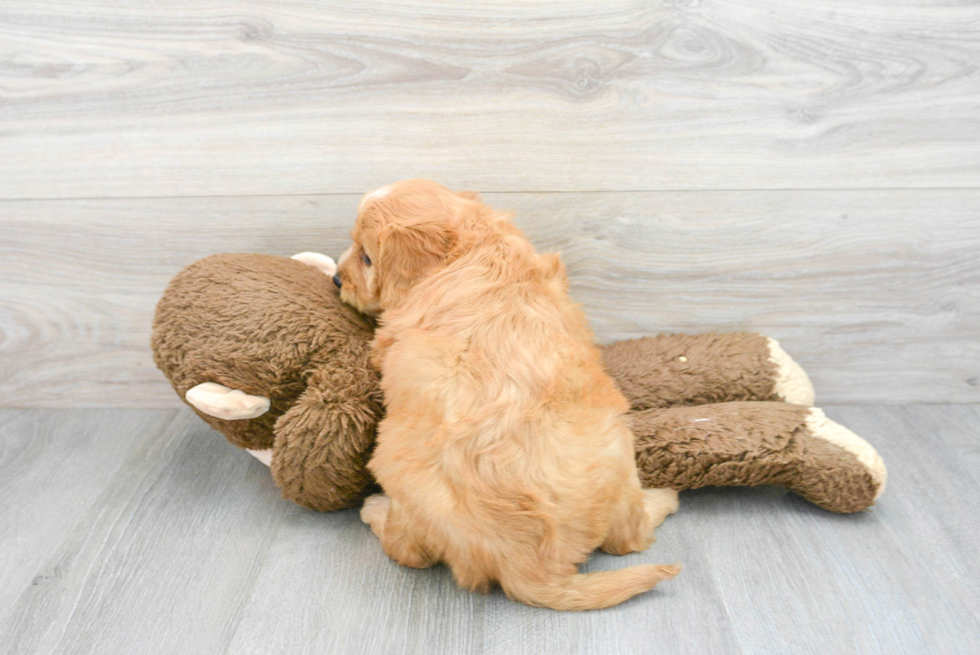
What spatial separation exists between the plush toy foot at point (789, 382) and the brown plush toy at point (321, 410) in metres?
0.05

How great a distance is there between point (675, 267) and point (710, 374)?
0.85 feet

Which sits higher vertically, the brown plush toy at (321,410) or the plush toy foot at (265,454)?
the brown plush toy at (321,410)

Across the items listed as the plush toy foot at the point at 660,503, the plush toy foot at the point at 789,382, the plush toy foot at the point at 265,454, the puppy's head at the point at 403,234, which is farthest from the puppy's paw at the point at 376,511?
the plush toy foot at the point at 789,382

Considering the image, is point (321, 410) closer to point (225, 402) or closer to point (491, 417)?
point (225, 402)

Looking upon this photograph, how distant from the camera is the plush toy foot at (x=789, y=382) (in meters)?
1.47

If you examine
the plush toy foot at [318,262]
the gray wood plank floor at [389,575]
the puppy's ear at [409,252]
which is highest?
the puppy's ear at [409,252]

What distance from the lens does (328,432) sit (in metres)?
1.24

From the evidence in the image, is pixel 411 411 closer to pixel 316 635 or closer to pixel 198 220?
pixel 316 635

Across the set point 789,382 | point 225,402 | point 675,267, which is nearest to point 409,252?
point 225,402

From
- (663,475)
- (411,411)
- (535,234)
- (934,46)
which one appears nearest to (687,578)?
(663,475)

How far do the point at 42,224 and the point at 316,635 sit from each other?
1.12 metres

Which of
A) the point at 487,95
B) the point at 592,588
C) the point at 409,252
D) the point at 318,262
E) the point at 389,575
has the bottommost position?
the point at 389,575

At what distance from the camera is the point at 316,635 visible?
43.9 inches

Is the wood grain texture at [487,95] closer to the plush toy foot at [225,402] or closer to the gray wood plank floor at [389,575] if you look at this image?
the plush toy foot at [225,402]
